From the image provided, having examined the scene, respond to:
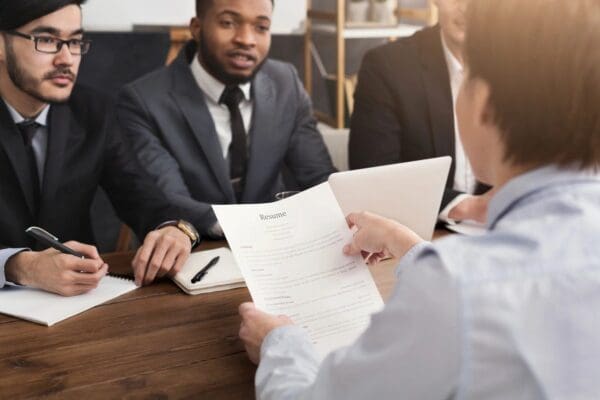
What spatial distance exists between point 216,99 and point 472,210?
1128 mm

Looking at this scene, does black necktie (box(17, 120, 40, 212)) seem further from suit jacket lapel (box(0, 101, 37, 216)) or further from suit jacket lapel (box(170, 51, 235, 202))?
suit jacket lapel (box(170, 51, 235, 202))

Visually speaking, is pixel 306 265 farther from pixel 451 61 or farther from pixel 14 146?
pixel 451 61

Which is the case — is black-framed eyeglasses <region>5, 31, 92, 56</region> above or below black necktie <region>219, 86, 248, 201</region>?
above

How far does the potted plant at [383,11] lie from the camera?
141 inches

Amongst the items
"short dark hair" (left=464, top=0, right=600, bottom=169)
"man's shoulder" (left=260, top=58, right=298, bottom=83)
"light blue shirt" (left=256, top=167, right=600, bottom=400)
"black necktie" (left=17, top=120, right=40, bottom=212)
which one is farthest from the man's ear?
"light blue shirt" (left=256, top=167, right=600, bottom=400)

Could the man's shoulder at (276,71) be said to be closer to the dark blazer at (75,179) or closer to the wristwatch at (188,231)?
the dark blazer at (75,179)

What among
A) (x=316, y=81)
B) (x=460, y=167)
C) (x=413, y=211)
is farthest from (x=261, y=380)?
(x=316, y=81)

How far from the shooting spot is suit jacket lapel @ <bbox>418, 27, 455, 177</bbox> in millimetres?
2164

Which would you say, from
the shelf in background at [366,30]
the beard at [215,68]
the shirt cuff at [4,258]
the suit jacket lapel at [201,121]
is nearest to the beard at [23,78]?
the suit jacket lapel at [201,121]

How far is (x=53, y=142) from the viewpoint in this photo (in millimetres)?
1879

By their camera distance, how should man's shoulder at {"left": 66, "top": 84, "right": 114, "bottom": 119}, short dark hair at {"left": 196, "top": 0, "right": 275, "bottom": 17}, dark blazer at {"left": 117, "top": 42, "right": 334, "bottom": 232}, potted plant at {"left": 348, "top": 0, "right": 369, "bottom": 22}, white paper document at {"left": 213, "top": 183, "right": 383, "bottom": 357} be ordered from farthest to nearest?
potted plant at {"left": 348, "top": 0, "right": 369, "bottom": 22} < short dark hair at {"left": 196, "top": 0, "right": 275, "bottom": 17} < dark blazer at {"left": 117, "top": 42, "right": 334, "bottom": 232} < man's shoulder at {"left": 66, "top": 84, "right": 114, "bottom": 119} < white paper document at {"left": 213, "top": 183, "right": 383, "bottom": 357}

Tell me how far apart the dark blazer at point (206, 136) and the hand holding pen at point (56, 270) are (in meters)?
0.62

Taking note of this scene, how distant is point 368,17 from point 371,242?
264cm

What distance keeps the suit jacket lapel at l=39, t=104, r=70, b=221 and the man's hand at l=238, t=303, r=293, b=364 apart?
1052 mm
